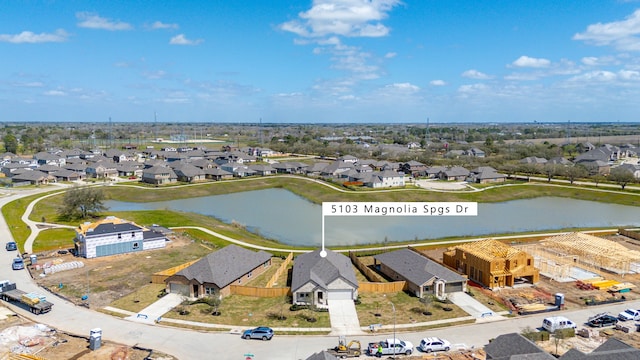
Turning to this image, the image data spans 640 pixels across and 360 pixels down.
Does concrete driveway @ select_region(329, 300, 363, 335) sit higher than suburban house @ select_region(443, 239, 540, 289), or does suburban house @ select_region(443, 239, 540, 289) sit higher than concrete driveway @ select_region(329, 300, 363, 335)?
suburban house @ select_region(443, 239, 540, 289)

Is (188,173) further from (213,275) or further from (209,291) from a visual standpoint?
(209,291)

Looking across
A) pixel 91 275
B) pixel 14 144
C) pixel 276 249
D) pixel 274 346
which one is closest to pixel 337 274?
pixel 274 346

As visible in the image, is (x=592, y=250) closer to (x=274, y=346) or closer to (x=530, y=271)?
(x=530, y=271)

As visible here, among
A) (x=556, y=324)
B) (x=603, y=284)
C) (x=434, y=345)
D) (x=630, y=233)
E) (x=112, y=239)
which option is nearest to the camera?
(x=434, y=345)

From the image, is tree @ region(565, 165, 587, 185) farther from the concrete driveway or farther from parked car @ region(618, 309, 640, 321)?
the concrete driveway

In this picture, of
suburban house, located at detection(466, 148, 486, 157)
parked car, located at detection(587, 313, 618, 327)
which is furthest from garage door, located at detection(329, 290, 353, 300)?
suburban house, located at detection(466, 148, 486, 157)

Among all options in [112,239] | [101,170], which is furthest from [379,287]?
[101,170]

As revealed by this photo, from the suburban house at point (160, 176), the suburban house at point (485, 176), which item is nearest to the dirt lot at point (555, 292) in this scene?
the suburban house at point (485, 176)

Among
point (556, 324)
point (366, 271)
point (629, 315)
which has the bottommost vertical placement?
point (366, 271)
